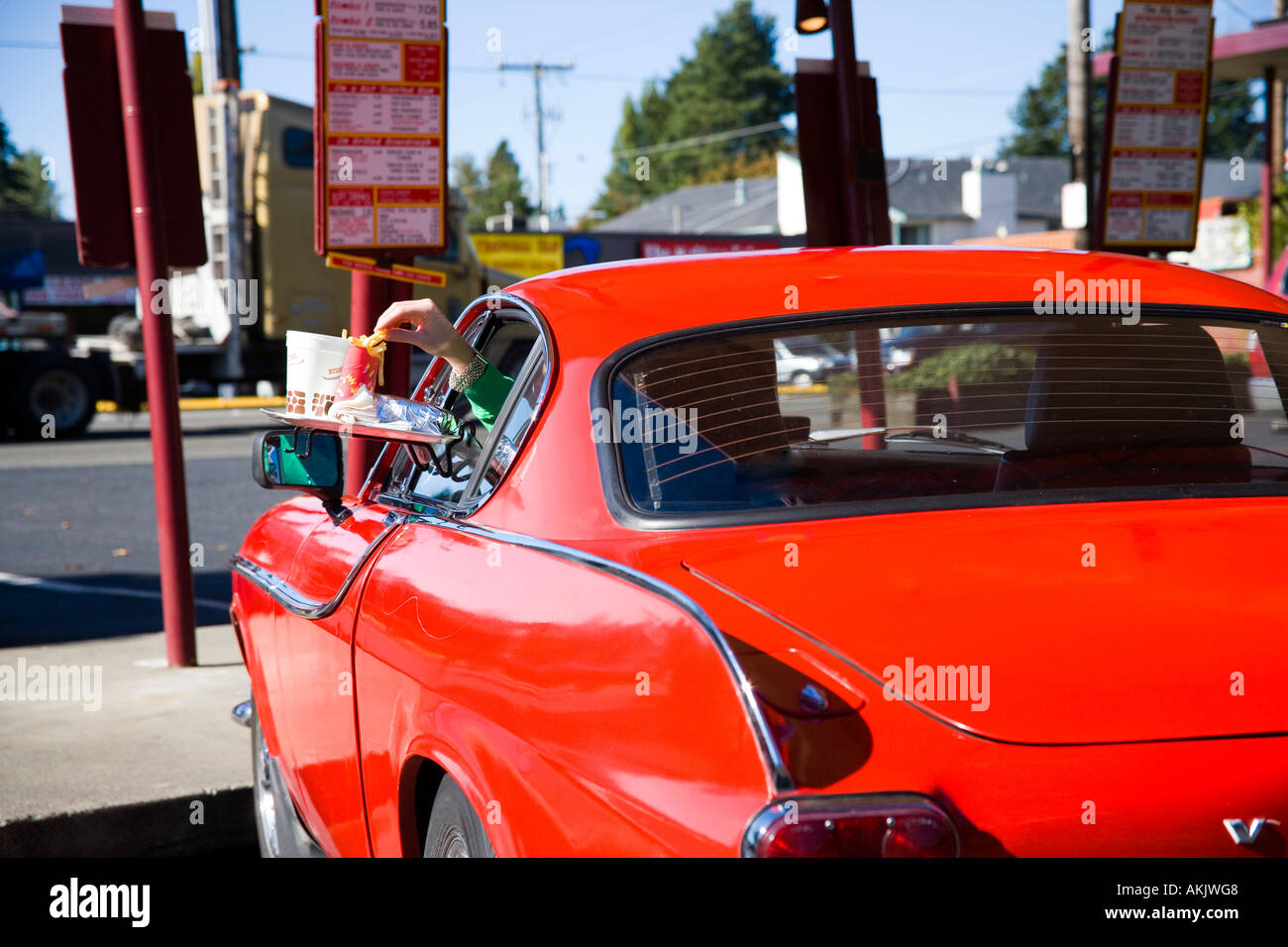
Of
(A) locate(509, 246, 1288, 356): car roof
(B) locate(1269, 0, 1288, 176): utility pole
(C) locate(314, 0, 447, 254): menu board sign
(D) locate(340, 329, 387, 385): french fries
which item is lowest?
(D) locate(340, 329, 387, 385): french fries

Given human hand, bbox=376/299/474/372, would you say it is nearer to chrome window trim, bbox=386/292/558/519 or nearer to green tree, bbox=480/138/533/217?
chrome window trim, bbox=386/292/558/519

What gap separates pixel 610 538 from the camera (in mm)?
2158

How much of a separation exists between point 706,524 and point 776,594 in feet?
0.96

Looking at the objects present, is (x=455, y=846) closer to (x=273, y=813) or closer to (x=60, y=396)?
(x=273, y=813)

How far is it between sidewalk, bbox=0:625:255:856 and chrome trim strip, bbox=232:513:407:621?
36.3 inches

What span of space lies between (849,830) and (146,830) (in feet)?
10.7

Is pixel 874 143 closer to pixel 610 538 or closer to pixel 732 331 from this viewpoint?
pixel 732 331

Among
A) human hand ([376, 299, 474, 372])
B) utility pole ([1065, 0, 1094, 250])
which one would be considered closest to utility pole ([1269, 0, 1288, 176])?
utility pole ([1065, 0, 1094, 250])

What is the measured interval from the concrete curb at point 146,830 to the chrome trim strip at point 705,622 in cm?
242

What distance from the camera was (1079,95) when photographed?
14617 millimetres

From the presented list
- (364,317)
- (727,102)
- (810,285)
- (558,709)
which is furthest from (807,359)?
(727,102)

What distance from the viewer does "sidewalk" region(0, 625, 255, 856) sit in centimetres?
418

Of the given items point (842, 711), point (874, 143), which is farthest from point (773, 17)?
point (842, 711)

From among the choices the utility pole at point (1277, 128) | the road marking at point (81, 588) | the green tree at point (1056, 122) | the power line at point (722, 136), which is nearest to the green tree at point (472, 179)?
the power line at point (722, 136)
